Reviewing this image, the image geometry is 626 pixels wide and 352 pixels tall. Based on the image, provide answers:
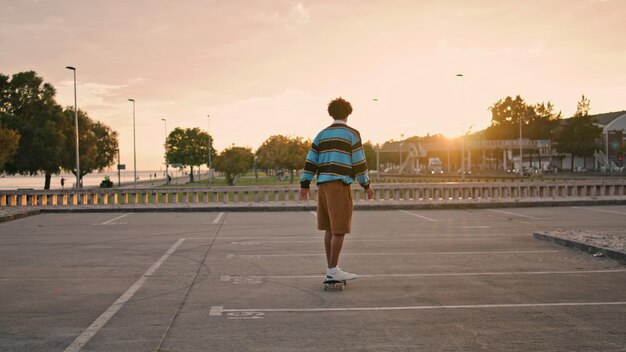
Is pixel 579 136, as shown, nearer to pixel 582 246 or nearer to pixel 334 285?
pixel 582 246

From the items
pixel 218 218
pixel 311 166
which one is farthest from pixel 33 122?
pixel 311 166

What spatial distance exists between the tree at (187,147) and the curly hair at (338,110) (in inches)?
4442

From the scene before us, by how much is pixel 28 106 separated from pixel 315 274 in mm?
60373

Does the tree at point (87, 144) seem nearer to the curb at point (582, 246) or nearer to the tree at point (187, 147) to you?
the tree at point (187, 147)

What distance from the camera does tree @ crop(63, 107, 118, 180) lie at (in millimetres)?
66188

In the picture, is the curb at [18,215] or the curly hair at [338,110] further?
the curb at [18,215]

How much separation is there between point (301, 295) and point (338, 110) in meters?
2.18

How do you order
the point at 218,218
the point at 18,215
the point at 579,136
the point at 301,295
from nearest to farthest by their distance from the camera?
the point at 301,295 → the point at 218,218 → the point at 18,215 → the point at 579,136

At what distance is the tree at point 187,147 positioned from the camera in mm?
120188

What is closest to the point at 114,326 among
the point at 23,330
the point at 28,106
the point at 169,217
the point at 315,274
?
the point at 23,330

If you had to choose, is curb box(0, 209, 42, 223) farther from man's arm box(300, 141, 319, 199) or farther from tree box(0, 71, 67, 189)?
tree box(0, 71, 67, 189)

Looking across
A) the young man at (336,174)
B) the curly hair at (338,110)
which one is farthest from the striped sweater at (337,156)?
the curly hair at (338,110)

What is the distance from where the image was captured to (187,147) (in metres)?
120

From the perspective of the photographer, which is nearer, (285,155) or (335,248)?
(335,248)
